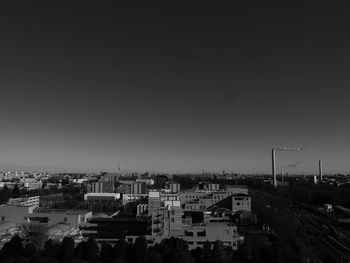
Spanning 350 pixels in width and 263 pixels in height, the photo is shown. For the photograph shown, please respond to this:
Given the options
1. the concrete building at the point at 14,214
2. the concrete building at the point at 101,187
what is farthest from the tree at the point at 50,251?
the concrete building at the point at 101,187

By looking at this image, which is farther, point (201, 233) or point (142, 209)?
point (142, 209)

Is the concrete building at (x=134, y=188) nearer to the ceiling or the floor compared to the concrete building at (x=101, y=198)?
nearer to the ceiling

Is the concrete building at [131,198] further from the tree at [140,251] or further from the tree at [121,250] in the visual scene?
the tree at [140,251]

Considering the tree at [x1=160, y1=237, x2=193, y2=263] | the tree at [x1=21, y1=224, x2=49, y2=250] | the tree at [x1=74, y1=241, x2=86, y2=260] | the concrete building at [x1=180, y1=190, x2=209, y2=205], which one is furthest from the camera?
the concrete building at [x1=180, y1=190, x2=209, y2=205]

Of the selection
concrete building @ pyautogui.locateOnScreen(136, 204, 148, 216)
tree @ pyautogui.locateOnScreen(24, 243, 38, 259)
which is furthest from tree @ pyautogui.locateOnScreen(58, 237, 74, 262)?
concrete building @ pyautogui.locateOnScreen(136, 204, 148, 216)

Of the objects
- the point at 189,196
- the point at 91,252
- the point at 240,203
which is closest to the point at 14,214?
the point at 91,252

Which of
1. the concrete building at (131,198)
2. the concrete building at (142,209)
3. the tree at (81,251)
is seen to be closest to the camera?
the tree at (81,251)

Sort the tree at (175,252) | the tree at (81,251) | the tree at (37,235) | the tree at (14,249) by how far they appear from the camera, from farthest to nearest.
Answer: the tree at (37,235)
the tree at (81,251)
the tree at (14,249)
the tree at (175,252)

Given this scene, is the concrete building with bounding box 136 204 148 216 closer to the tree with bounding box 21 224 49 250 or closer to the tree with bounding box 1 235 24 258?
the tree with bounding box 21 224 49 250

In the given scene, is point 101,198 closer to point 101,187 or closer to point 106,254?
point 101,187

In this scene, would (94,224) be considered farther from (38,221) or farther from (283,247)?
(283,247)

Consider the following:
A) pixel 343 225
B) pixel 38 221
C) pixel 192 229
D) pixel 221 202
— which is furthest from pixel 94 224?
pixel 343 225

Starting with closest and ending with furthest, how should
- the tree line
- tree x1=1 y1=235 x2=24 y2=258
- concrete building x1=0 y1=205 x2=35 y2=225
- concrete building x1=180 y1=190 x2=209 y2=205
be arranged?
the tree line → tree x1=1 y1=235 x2=24 y2=258 → concrete building x1=0 y1=205 x2=35 y2=225 → concrete building x1=180 y1=190 x2=209 y2=205
